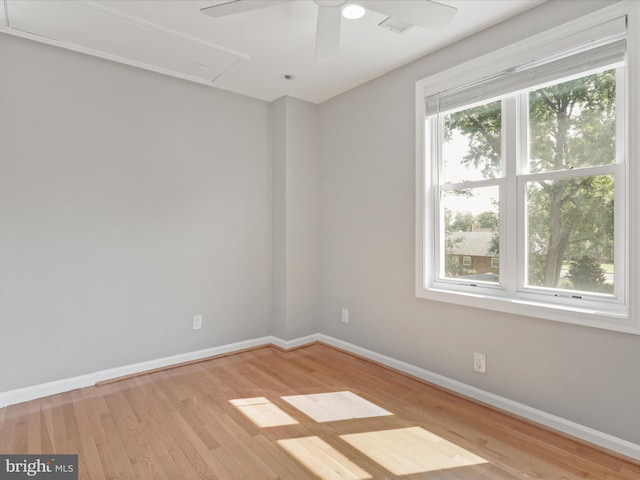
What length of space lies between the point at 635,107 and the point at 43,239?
3850mm

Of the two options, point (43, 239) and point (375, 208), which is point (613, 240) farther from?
point (43, 239)

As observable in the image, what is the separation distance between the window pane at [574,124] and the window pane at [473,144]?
23 cm

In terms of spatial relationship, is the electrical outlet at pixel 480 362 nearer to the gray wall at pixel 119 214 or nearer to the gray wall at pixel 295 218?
the gray wall at pixel 295 218

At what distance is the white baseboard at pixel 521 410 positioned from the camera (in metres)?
1.93

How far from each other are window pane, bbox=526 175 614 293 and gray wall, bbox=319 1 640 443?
0.31m

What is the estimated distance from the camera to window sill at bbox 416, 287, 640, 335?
1.91 metres

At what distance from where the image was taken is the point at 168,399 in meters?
2.58

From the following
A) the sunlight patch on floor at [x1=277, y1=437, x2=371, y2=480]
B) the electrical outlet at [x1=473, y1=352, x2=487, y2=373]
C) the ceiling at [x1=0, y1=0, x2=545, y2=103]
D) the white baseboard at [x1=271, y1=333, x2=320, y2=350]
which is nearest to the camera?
the sunlight patch on floor at [x1=277, y1=437, x2=371, y2=480]

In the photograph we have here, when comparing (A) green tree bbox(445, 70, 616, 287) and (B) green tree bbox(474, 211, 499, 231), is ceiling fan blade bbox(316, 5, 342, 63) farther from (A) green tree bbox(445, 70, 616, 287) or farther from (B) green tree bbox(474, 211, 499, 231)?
(B) green tree bbox(474, 211, 499, 231)

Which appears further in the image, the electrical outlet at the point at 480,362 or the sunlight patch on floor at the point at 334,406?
the electrical outlet at the point at 480,362

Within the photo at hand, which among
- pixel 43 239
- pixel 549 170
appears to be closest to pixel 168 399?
pixel 43 239

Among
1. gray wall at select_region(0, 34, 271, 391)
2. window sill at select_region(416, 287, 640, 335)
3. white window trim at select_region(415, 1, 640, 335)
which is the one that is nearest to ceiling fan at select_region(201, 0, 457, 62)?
white window trim at select_region(415, 1, 640, 335)

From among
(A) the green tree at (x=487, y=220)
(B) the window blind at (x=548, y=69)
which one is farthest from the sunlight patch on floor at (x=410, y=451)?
(B) the window blind at (x=548, y=69)

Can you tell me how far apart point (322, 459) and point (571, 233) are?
2.01 meters
